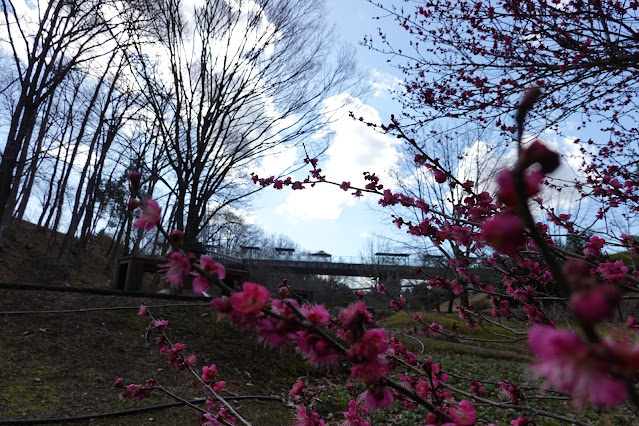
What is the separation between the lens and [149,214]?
1025 mm

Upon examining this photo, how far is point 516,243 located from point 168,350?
196 cm

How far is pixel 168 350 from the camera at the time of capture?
202 centimetres

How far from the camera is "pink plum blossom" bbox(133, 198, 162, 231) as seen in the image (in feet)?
3.32

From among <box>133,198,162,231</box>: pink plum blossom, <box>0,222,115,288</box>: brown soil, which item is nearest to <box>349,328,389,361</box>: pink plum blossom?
<box>133,198,162,231</box>: pink plum blossom

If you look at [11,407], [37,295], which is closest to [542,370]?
[11,407]

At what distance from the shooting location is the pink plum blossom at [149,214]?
3.32 ft

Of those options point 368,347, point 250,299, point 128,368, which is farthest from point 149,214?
point 128,368

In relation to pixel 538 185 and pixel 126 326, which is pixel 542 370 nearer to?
pixel 538 185

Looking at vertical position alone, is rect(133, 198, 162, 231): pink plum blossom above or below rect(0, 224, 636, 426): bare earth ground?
above

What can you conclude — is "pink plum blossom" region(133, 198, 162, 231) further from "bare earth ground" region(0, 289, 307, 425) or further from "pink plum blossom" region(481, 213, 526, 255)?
"bare earth ground" region(0, 289, 307, 425)

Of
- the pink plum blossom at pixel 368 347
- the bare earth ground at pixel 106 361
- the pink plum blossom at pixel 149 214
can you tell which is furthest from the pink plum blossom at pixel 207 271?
the bare earth ground at pixel 106 361

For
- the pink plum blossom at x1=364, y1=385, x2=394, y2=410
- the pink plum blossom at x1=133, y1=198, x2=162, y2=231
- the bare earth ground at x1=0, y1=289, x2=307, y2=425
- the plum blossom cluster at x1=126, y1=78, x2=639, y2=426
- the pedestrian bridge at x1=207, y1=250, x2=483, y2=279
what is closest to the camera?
the plum blossom cluster at x1=126, y1=78, x2=639, y2=426

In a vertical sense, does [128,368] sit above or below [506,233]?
below

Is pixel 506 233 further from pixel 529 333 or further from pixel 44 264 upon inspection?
pixel 44 264
